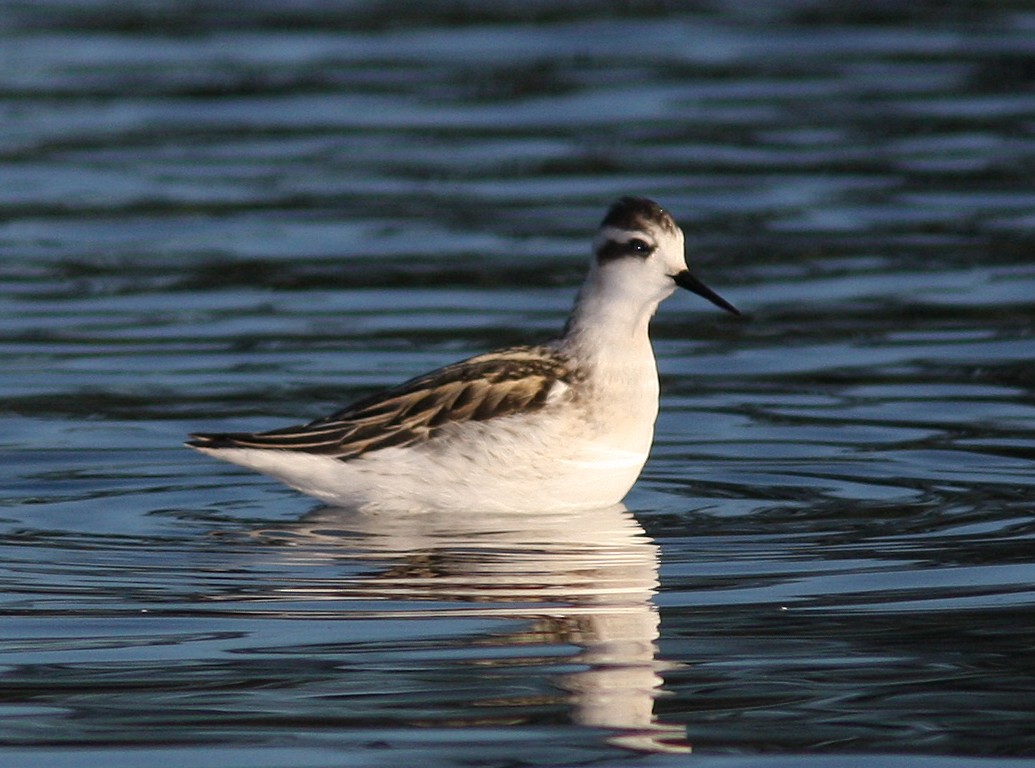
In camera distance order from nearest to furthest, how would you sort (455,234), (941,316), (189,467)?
1. (189,467)
2. (941,316)
3. (455,234)

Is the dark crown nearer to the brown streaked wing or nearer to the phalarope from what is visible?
the phalarope

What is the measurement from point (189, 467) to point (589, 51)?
12.7 meters

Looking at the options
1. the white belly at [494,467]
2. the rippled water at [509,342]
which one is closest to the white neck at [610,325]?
the white belly at [494,467]

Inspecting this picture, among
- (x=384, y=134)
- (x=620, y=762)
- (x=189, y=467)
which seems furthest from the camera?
(x=384, y=134)

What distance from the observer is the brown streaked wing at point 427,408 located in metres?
10.4

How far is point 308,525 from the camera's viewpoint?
10492mm

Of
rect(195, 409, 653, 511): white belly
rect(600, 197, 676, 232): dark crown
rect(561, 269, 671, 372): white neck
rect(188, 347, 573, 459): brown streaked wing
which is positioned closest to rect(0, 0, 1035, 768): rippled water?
rect(195, 409, 653, 511): white belly

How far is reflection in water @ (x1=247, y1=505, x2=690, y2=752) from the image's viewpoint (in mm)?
7496

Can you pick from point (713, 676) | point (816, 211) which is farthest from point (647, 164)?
point (713, 676)

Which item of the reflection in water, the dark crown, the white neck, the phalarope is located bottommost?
the reflection in water

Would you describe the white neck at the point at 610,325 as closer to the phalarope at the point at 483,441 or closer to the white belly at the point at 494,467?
the phalarope at the point at 483,441

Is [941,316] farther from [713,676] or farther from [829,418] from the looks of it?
[713,676]

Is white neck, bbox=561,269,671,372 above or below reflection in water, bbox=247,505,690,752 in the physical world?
above

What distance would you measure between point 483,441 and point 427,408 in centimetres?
33
